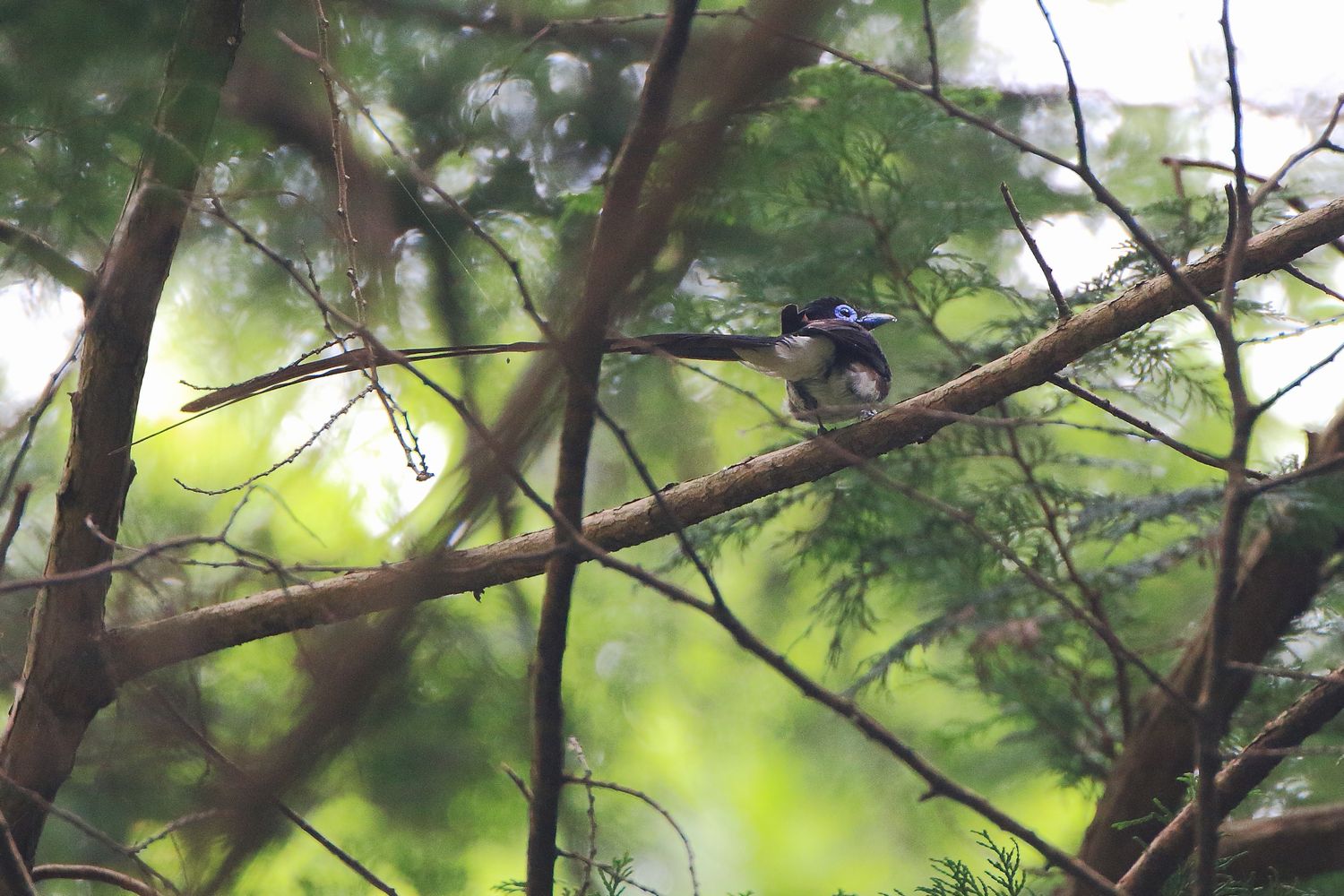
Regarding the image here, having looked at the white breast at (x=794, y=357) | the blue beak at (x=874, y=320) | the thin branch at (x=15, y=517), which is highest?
the blue beak at (x=874, y=320)

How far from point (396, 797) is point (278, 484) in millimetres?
1500

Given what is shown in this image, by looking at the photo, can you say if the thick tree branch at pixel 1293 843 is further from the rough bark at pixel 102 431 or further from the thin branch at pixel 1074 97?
the rough bark at pixel 102 431

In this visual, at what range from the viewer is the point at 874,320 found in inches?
145

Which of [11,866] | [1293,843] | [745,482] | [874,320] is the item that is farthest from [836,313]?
[11,866]

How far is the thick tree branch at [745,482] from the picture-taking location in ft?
7.43

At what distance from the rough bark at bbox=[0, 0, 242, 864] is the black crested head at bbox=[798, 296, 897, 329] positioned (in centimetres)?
199

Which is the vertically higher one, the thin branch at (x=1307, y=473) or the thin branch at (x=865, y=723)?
the thin branch at (x=1307, y=473)

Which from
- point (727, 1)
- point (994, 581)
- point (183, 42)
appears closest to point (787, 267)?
point (727, 1)

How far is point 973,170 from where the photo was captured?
4.62 meters

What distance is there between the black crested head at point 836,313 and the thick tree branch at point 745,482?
1123 millimetres

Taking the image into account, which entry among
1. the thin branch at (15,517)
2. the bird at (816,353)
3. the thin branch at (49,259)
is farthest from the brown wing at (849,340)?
the thin branch at (15,517)

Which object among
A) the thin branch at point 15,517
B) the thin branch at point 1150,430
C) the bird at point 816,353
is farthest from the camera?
the bird at point 816,353

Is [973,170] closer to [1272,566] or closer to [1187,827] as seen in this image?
[1272,566]

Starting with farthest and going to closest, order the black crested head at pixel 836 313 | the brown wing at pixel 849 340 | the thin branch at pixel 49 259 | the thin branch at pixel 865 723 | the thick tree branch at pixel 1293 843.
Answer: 1. the black crested head at pixel 836 313
2. the brown wing at pixel 849 340
3. the thick tree branch at pixel 1293 843
4. the thin branch at pixel 49 259
5. the thin branch at pixel 865 723
